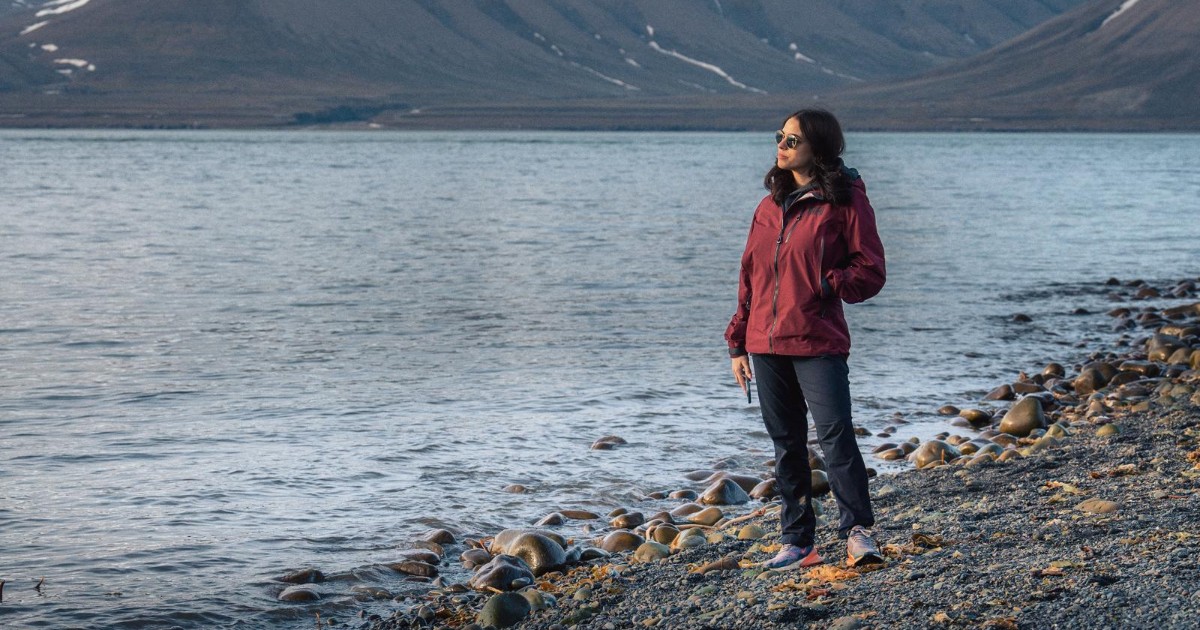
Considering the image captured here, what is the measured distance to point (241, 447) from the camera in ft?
38.6

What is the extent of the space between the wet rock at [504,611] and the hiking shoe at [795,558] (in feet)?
4.29

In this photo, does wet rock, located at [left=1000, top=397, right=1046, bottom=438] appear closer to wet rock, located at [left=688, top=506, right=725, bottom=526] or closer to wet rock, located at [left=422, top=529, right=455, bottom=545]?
wet rock, located at [left=688, top=506, right=725, bottom=526]

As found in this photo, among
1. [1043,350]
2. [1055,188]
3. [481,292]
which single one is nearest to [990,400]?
[1043,350]

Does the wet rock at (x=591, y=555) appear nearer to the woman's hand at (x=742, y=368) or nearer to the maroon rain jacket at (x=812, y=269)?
the woman's hand at (x=742, y=368)

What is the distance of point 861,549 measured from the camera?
20.4ft

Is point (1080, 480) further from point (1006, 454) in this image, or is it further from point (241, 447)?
point (241, 447)

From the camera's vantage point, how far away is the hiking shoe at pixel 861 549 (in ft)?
20.4

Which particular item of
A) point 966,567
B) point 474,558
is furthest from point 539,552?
point 966,567

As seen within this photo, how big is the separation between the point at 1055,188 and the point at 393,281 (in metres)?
46.8

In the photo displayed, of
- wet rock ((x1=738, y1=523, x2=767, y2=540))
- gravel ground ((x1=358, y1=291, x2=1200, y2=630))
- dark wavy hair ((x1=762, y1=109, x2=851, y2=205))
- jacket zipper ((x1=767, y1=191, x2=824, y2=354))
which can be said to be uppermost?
dark wavy hair ((x1=762, y1=109, x2=851, y2=205))

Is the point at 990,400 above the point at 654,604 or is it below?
below

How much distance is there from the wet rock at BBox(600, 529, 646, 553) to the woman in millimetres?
2508

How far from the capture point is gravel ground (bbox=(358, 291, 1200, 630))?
18.1ft

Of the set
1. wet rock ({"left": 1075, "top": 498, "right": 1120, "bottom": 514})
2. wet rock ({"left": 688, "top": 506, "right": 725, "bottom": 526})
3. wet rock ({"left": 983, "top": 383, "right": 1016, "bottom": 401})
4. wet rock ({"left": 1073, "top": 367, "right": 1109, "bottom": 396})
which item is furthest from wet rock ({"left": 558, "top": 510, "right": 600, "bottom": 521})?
wet rock ({"left": 1073, "top": 367, "right": 1109, "bottom": 396})
